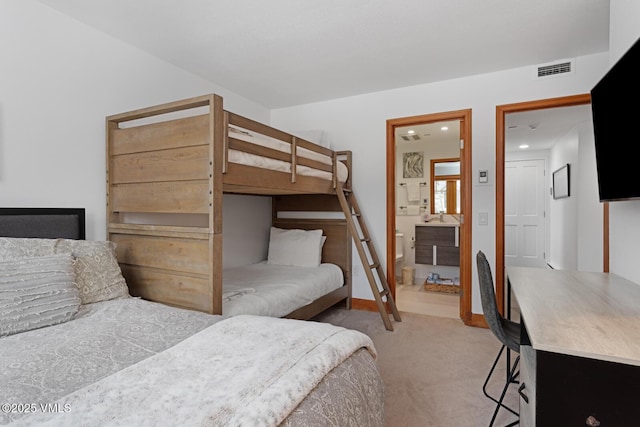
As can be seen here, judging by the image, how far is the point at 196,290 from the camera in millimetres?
1958

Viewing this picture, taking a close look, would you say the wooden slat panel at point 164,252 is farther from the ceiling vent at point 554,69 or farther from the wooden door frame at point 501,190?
the ceiling vent at point 554,69

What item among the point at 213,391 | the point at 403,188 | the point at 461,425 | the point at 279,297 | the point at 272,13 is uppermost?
the point at 272,13

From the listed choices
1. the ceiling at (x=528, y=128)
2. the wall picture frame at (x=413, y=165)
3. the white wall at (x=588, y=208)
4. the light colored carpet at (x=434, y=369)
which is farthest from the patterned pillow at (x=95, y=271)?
the wall picture frame at (x=413, y=165)

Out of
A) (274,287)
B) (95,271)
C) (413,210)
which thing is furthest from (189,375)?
(413,210)

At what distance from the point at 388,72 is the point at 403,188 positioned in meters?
3.00

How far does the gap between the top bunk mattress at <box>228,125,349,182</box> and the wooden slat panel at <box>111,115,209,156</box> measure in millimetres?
168

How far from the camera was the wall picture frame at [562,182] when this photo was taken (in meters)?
5.08

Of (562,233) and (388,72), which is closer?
(388,72)

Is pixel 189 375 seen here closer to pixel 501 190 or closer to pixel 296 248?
pixel 296 248

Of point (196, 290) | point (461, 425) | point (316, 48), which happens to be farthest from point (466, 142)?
point (196, 290)

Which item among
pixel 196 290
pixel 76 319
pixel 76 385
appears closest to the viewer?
pixel 76 385

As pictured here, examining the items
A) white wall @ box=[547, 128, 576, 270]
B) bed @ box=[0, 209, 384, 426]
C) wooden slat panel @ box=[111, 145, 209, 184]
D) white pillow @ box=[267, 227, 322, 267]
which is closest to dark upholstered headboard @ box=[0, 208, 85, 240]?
bed @ box=[0, 209, 384, 426]

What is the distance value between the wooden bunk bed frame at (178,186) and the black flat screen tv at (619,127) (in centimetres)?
187

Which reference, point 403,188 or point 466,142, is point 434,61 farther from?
point 403,188
